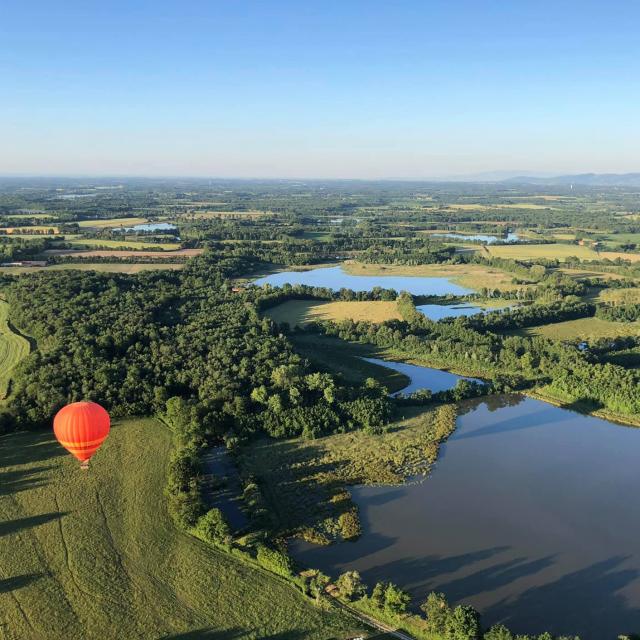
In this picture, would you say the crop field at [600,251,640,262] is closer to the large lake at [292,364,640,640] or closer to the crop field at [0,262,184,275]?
the large lake at [292,364,640,640]

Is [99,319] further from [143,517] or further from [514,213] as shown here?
[514,213]

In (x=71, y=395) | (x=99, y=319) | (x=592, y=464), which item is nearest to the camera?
(x=592, y=464)

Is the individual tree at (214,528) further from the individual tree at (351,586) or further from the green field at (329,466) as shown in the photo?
the individual tree at (351,586)

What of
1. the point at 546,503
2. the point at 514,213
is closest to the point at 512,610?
the point at 546,503

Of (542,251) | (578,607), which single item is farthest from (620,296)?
(578,607)

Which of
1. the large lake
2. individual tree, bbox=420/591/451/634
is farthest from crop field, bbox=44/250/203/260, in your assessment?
individual tree, bbox=420/591/451/634

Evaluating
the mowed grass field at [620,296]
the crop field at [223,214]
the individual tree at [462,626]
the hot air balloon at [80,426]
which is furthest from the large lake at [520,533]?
the crop field at [223,214]
